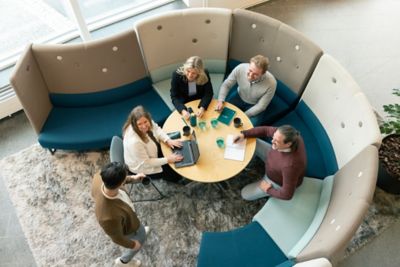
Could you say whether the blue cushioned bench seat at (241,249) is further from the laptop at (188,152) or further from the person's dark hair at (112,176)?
the person's dark hair at (112,176)

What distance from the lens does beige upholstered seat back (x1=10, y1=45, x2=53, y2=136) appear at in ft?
11.4

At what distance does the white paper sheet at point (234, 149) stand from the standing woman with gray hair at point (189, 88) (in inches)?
18.2

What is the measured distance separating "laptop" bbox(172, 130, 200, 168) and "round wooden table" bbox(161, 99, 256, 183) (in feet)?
0.13

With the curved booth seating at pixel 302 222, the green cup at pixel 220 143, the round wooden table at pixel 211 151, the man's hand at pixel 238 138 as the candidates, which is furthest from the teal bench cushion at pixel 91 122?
the curved booth seating at pixel 302 222

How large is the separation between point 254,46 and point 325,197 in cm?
192

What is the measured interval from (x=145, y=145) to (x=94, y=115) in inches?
49.9

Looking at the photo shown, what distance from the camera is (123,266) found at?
128 inches

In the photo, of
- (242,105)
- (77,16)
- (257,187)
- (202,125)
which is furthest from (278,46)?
(77,16)

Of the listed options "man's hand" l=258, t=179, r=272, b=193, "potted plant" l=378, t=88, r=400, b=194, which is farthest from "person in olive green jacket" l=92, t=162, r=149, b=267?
"potted plant" l=378, t=88, r=400, b=194

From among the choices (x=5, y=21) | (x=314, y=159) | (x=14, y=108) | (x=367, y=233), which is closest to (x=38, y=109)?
(x=14, y=108)

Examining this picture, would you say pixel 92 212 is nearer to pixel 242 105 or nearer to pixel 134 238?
pixel 134 238

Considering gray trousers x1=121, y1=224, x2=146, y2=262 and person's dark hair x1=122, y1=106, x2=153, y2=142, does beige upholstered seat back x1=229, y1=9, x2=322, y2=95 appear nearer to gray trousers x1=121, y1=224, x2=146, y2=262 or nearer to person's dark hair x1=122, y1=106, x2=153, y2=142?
person's dark hair x1=122, y1=106, x2=153, y2=142

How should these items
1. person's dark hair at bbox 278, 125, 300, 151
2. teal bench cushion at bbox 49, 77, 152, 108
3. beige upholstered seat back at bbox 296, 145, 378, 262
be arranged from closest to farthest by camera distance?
beige upholstered seat back at bbox 296, 145, 378, 262 → person's dark hair at bbox 278, 125, 300, 151 → teal bench cushion at bbox 49, 77, 152, 108

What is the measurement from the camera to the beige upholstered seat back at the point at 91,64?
371 cm
